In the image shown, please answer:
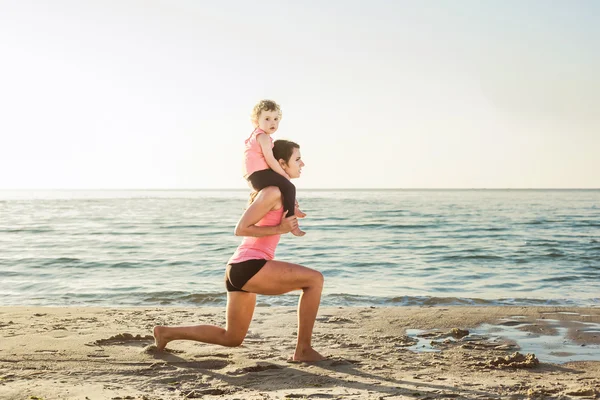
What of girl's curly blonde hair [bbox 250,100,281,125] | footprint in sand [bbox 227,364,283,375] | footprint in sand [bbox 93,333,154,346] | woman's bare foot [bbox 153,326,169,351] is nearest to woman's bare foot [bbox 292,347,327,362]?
footprint in sand [bbox 227,364,283,375]

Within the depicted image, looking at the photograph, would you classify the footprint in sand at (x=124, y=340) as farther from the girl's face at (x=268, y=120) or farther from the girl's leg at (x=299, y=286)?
the girl's face at (x=268, y=120)

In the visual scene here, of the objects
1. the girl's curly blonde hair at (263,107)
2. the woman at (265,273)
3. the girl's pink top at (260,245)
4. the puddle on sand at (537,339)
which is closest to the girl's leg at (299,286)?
the woman at (265,273)

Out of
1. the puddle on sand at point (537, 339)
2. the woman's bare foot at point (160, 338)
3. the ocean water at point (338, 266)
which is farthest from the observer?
the ocean water at point (338, 266)

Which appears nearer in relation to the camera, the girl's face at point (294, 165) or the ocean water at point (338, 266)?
the girl's face at point (294, 165)

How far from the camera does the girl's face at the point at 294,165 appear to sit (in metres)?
5.09

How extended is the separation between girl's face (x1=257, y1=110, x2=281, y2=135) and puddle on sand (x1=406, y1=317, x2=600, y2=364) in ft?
8.59

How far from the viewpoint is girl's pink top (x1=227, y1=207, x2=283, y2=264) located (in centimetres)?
503

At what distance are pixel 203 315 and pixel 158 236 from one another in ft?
50.1

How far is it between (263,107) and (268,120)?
110 mm

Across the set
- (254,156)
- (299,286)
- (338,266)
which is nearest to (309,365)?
(299,286)

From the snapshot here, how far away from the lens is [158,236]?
22.8m

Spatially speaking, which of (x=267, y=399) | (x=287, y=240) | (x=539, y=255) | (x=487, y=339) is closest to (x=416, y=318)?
(x=487, y=339)

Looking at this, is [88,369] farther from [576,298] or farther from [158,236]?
[158,236]

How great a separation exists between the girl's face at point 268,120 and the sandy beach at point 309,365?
6.39 ft
